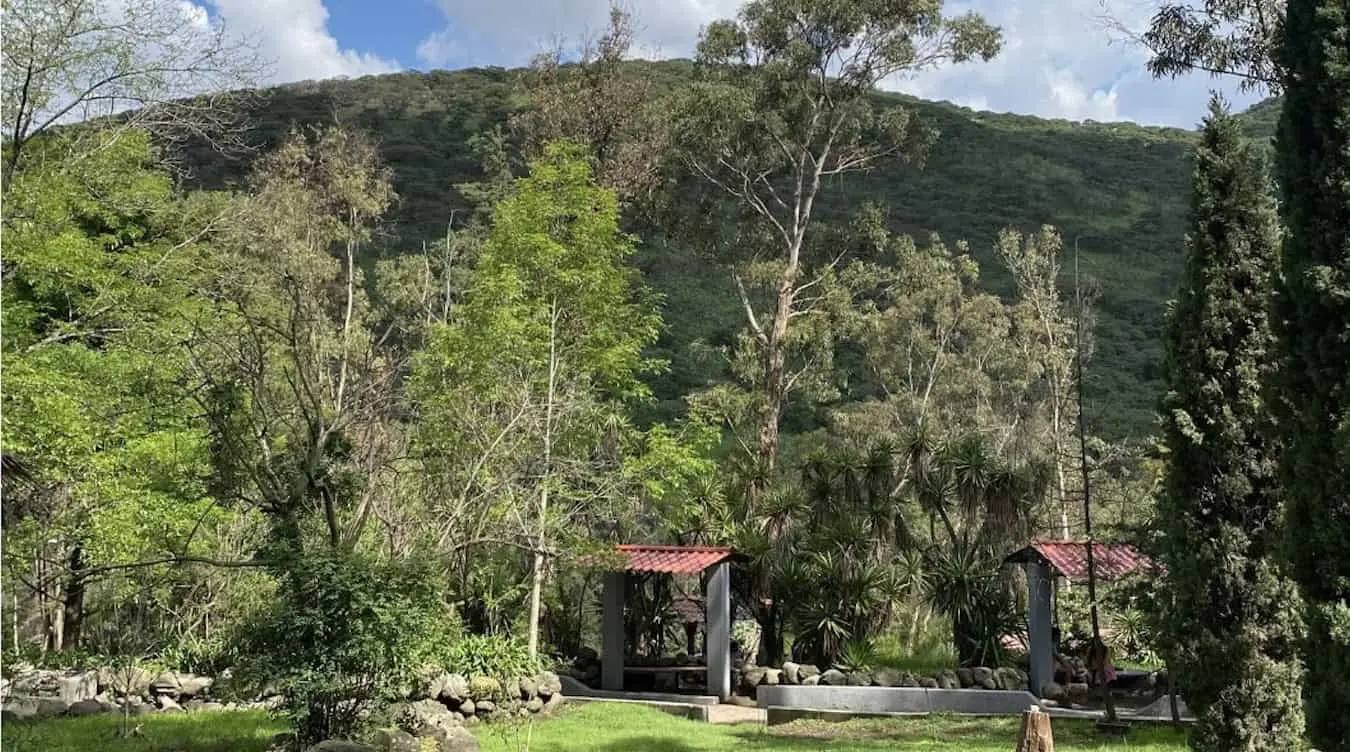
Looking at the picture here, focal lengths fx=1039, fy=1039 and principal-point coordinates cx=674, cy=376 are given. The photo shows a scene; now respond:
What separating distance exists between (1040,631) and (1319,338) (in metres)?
8.28

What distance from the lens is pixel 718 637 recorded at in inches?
615

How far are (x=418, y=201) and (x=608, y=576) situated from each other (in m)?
34.4

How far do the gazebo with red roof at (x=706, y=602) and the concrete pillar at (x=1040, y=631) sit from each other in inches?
172

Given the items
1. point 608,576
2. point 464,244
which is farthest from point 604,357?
point 464,244

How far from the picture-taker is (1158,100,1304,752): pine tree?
891 cm

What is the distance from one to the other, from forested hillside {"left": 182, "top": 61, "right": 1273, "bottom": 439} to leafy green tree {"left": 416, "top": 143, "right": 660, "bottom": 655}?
52.0 ft

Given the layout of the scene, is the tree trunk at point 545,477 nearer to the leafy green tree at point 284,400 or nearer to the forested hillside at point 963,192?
the leafy green tree at point 284,400

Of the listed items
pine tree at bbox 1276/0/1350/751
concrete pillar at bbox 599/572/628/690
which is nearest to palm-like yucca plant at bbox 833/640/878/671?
concrete pillar at bbox 599/572/628/690

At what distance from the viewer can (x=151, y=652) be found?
14.4 m

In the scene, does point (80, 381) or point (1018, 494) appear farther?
point (1018, 494)

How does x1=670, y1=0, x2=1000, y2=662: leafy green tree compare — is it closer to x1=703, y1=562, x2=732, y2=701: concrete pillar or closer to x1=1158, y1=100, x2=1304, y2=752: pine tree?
x1=703, y1=562, x2=732, y2=701: concrete pillar

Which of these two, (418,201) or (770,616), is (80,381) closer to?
(770,616)

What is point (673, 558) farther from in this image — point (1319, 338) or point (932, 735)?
point (1319, 338)

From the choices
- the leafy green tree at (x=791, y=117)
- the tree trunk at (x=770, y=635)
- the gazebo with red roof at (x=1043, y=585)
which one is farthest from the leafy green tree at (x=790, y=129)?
the gazebo with red roof at (x=1043, y=585)
